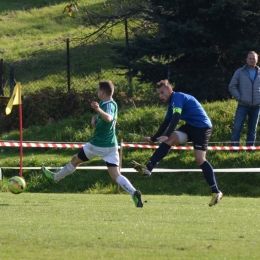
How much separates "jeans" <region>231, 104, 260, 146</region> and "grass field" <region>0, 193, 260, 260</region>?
4.65 meters

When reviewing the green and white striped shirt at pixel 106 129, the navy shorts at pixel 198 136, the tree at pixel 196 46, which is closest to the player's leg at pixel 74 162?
the green and white striped shirt at pixel 106 129

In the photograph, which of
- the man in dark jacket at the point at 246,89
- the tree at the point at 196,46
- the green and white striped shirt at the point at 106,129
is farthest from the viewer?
the tree at the point at 196,46

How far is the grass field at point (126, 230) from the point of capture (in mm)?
7066

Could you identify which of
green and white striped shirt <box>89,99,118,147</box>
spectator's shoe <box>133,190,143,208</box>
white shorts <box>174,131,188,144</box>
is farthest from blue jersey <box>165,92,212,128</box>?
spectator's shoe <box>133,190,143,208</box>

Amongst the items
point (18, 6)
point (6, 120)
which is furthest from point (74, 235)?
point (18, 6)

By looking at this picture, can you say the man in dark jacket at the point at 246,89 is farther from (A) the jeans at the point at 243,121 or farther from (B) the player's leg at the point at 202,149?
(B) the player's leg at the point at 202,149

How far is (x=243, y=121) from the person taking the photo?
16.0m

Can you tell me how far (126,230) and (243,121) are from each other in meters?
8.20

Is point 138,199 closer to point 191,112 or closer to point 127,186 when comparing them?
point 127,186

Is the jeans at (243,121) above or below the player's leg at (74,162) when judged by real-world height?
below

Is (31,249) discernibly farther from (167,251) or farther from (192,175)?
(192,175)

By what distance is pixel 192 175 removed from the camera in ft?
52.9

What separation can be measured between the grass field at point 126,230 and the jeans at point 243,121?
4.65 m

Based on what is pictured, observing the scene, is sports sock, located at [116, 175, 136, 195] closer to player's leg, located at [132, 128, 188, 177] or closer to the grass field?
the grass field
